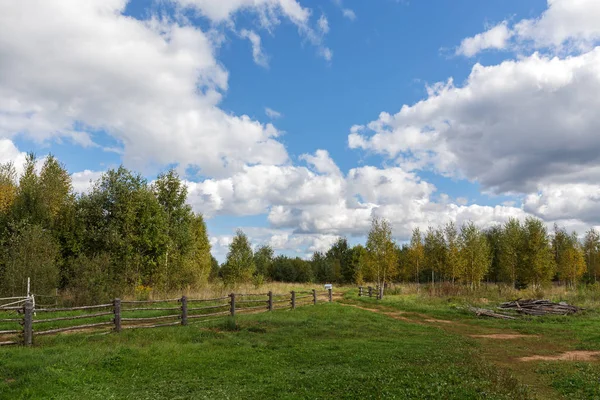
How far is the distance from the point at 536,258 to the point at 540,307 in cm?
1941

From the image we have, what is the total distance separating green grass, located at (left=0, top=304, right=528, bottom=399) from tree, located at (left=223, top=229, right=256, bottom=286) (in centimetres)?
2281

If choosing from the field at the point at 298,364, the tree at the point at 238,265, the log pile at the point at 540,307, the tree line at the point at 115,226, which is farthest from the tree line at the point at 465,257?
the field at the point at 298,364

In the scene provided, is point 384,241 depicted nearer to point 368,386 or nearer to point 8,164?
point 368,386

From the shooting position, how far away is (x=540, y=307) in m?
25.6

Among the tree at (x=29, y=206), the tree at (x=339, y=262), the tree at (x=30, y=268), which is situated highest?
the tree at (x=29, y=206)

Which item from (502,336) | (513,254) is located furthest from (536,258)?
(502,336)

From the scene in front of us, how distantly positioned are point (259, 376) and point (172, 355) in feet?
11.2

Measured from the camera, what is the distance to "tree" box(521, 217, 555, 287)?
42250 millimetres

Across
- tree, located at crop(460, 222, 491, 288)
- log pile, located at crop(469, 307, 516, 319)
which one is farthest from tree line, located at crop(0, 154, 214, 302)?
tree, located at crop(460, 222, 491, 288)

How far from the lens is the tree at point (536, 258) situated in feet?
139

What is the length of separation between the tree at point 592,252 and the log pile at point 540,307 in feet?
142

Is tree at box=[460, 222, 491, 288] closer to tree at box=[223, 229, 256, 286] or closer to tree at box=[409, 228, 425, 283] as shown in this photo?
tree at box=[409, 228, 425, 283]

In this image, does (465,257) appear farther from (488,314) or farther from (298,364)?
(298,364)

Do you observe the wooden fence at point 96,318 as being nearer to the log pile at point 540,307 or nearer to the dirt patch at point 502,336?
the dirt patch at point 502,336
